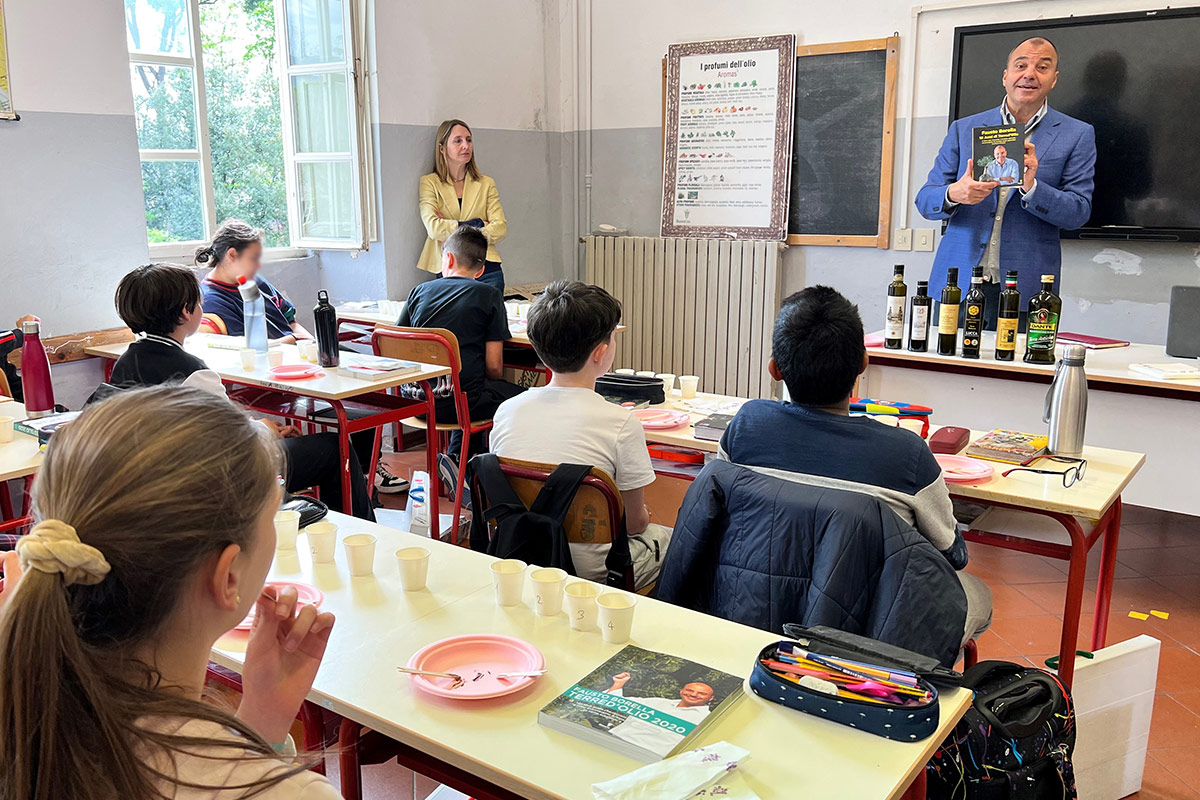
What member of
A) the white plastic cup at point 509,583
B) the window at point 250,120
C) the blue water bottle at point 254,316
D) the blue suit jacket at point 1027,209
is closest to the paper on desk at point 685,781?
the white plastic cup at point 509,583

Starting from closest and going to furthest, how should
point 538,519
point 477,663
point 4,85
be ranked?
point 477,663 → point 538,519 → point 4,85

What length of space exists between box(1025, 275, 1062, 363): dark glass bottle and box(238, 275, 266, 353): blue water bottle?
2937mm

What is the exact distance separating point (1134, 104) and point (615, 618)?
4.28 m

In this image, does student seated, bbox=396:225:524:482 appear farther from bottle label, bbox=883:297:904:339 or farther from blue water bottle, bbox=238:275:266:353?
bottle label, bbox=883:297:904:339

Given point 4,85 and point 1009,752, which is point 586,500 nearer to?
point 1009,752

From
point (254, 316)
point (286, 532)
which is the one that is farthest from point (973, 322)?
point (254, 316)

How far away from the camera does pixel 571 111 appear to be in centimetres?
645

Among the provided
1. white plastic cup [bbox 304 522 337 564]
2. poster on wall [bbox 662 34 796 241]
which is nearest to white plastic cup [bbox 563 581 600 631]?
white plastic cup [bbox 304 522 337 564]

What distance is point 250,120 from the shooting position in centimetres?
541

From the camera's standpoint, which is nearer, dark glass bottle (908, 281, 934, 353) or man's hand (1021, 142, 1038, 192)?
dark glass bottle (908, 281, 934, 353)

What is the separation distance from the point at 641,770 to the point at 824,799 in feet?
0.72

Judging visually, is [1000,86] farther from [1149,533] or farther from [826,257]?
[1149,533]

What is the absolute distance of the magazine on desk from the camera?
48.8 inches

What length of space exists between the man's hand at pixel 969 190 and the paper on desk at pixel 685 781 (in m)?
3.55
